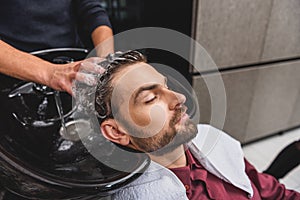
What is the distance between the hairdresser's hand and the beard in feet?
0.60

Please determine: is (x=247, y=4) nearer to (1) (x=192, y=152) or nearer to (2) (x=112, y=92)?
(1) (x=192, y=152)

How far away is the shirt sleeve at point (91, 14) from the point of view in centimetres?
123

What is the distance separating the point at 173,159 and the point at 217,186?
0.21 meters

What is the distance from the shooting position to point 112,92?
723mm

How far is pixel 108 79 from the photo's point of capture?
2.36 ft

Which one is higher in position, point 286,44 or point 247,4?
point 247,4

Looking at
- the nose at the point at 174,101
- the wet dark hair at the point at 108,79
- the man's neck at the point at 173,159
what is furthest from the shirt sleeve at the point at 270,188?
the wet dark hair at the point at 108,79

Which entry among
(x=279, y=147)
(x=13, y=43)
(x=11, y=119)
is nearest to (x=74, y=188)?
(x=11, y=119)

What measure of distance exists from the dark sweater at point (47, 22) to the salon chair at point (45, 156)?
0.25 ft

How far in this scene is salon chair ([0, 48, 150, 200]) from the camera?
1.95 feet

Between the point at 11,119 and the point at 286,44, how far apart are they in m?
1.82

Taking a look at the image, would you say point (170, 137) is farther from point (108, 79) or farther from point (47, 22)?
point (47, 22)

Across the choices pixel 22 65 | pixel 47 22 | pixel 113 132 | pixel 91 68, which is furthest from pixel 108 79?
pixel 47 22

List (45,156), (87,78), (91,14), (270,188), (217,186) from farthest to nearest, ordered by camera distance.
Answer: (91,14) < (270,188) < (217,186) < (45,156) < (87,78)
